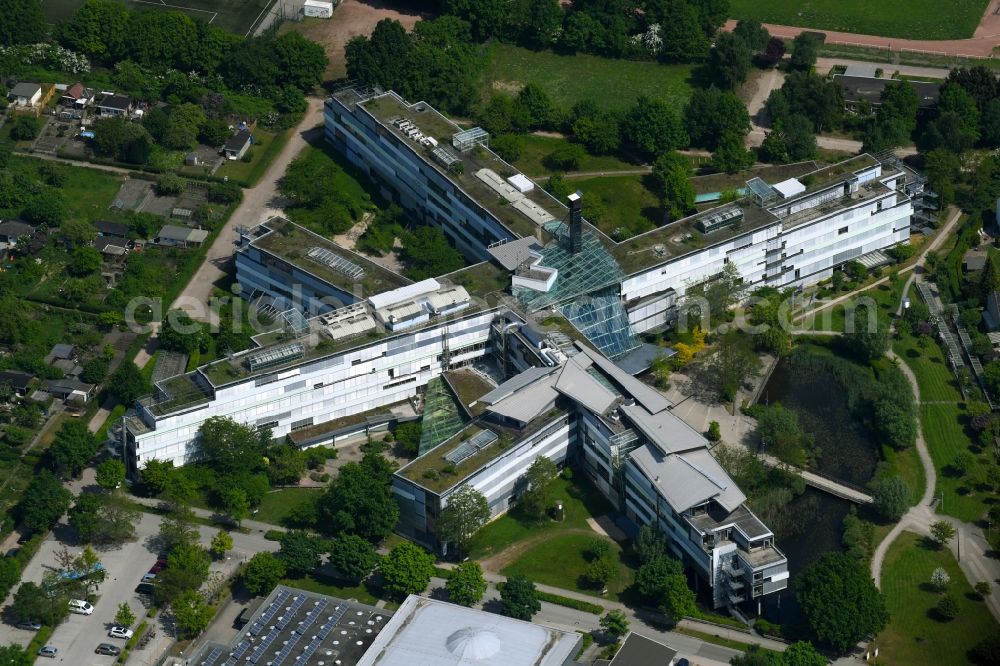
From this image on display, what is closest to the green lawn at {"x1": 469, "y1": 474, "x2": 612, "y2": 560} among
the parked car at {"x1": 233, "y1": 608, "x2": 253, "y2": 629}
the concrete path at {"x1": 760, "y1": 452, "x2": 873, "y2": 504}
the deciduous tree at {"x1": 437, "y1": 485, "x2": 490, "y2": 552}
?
the deciduous tree at {"x1": 437, "y1": 485, "x2": 490, "y2": 552}

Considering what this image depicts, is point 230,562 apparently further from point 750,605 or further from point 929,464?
point 929,464

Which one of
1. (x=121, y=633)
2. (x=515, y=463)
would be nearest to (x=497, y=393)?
(x=515, y=463)

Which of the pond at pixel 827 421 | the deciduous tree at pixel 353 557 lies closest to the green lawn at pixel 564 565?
the deciduous tree at pixel 353 557

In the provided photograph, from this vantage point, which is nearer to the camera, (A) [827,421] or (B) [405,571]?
(B) [405,571]

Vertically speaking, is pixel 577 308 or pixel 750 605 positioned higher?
pixel 577 308

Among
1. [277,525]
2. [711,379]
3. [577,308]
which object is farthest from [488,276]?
[277,525]

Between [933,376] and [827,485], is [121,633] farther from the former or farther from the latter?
[933,376]
